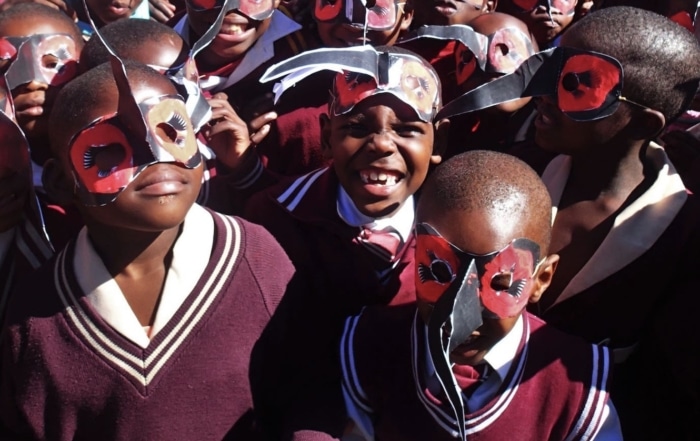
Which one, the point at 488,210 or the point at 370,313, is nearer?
the point at 488,210

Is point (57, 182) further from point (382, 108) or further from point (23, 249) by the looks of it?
point (382, 108)

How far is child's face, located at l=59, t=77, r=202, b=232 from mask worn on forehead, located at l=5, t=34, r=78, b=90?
1.67 feet

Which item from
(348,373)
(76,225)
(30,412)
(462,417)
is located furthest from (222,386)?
(76,225)

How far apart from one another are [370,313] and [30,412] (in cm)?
79

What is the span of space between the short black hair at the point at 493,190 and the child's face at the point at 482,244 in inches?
0.6

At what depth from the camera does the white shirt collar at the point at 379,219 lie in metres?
1.94

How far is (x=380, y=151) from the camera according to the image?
184cm

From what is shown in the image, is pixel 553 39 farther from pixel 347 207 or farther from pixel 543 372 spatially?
pixel 543 372

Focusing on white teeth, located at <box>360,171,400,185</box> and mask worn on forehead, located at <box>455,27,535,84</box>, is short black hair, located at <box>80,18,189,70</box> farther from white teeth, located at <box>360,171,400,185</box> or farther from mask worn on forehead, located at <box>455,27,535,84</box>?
mask worn on forehead, located at <box>455,27,535,84</box>

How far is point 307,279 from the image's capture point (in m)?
1.95

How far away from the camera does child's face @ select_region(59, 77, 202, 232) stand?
155 centimetres

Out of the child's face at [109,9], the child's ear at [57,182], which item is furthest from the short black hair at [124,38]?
the child's face at [109,9]

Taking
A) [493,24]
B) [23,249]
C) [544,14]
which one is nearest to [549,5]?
[544,14]

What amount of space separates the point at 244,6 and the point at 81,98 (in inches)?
40.1
